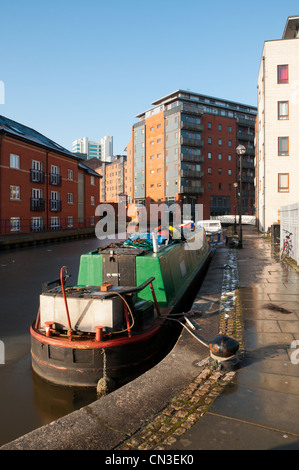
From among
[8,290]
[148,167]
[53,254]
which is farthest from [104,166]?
[8,290]

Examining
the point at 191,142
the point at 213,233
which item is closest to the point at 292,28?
the point at 213,233

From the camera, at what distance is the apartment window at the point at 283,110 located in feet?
96.3

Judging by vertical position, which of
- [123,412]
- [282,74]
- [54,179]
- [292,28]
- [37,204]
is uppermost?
[292,28]

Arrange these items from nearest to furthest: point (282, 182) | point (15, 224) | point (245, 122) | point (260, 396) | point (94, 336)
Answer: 1. point (260, 396)
2. point (94, 336)
3. point (282, 182)
4. point (15, 224)
5. point (245, 122)

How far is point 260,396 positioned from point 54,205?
36301 millimetres

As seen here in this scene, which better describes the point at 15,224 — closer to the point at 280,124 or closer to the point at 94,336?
the point at 280,124

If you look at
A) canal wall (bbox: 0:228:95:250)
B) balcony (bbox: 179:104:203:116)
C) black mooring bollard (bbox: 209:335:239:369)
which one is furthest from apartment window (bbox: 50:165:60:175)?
black mooring bollard (bbox: 209:335:239:369)

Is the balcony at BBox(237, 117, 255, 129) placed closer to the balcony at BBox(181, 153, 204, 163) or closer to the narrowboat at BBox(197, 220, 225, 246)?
the balcony at BBox(181, 153, 204, 163)

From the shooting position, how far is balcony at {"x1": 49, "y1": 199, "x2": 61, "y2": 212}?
36809mm

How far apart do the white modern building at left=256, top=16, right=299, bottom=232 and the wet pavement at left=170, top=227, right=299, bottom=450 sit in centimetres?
2434

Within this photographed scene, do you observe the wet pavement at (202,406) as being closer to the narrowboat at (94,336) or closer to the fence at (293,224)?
the narrowboat at (94,336)

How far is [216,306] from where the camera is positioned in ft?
24.6

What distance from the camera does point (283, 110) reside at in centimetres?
2945
